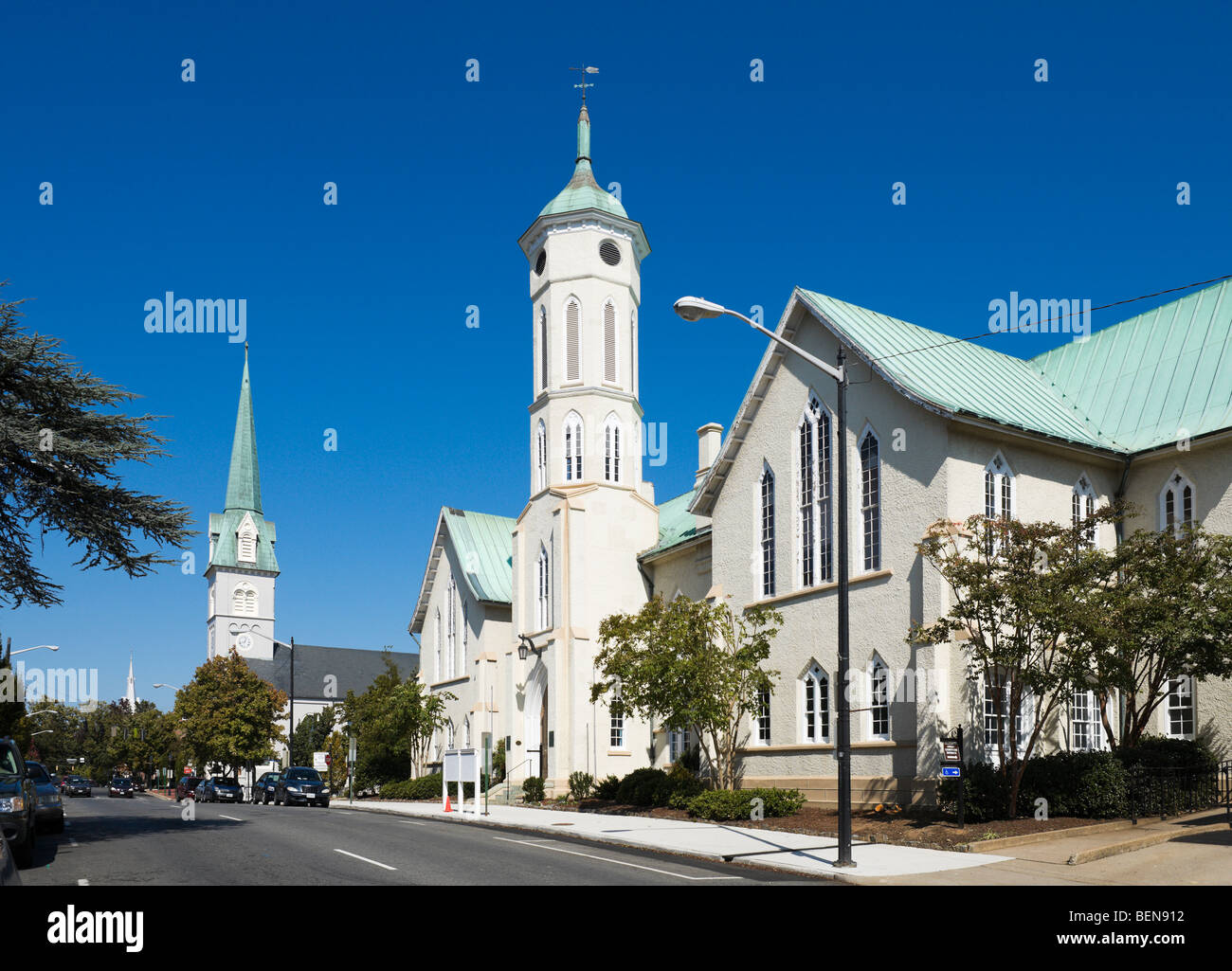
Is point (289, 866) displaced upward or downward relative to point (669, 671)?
downward

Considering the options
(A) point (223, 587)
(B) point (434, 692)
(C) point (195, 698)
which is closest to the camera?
(B) point (434, 692)

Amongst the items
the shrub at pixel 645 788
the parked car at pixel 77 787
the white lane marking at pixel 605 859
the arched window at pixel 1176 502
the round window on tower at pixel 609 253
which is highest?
the round window on tower at pixel 609 253

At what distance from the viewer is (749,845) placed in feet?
66.9

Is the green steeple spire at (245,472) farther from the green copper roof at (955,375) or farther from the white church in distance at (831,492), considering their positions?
the green copper roof at (955,375)

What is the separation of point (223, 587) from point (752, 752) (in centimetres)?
9117

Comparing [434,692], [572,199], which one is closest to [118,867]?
[572,199]

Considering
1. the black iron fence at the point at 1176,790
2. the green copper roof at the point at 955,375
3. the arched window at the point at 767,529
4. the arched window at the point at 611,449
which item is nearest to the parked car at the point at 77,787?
the arched window at the point at 611,449

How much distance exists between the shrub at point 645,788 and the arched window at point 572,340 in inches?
598

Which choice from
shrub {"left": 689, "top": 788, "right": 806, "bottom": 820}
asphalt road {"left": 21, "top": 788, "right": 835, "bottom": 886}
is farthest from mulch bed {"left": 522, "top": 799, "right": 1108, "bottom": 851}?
asphalt road {"left": 21, "top": 788, "right": 835, "bottom": 886}

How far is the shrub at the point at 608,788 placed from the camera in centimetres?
3412

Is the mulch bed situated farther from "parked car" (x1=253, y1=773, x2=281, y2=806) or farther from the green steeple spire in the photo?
the green steeple spire

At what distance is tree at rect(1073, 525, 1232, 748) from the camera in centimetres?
2059
